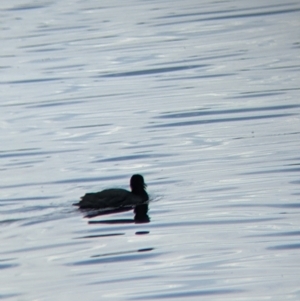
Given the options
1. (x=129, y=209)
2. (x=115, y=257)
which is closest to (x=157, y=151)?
(x=129, y=209)

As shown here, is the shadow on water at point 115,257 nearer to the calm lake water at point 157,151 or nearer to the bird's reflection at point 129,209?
the calm lake water at point 157,151

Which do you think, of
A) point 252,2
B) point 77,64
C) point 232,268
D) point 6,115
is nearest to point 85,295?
point 232,268

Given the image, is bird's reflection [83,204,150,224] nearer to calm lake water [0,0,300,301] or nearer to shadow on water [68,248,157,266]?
calm lake water [0,0,300,301]

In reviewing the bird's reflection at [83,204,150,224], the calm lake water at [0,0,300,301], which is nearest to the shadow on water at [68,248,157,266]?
the calm lake water at [0,0,300,301]

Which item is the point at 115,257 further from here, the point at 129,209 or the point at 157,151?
the point at 157,151

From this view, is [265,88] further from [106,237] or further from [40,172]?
[106,237]

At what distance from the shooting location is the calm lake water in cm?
1220

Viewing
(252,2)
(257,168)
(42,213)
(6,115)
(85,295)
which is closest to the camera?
(85,295)

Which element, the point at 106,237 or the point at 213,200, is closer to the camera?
the point at 106,237

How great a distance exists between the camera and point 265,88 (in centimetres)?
2327

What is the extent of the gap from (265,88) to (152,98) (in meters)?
2.30

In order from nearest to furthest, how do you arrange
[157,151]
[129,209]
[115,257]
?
[115,257]
[129,209]
[157,151]

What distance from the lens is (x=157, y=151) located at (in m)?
18.6

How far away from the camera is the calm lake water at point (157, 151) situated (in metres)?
12.2
